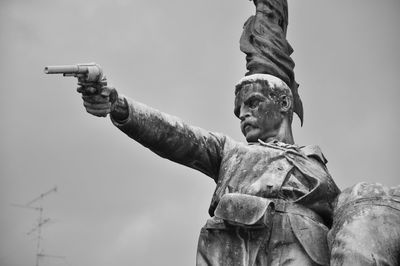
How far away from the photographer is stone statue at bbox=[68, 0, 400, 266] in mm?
18250

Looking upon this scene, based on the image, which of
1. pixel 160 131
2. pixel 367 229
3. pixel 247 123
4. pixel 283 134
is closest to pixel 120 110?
pixel 160 131

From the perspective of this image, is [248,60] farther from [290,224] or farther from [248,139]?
[290,224]

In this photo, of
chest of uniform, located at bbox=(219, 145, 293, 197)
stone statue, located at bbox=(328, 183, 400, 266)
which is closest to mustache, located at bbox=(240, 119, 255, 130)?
chest of uniform, located at bbox=(219, 145, 293, 197)

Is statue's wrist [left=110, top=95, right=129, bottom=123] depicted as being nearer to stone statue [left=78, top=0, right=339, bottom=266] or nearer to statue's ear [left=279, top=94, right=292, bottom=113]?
stone statue [left=78, top=0, right=339, bottom=266]

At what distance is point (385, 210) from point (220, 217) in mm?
2130

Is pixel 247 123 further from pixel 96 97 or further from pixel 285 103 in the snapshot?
pixel 96 97

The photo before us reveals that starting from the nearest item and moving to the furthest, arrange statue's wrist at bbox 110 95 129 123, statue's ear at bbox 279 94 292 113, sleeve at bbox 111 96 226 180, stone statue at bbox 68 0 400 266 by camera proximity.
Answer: stone statue at bbox 68 0 400 266, statue's wrist at bbox 110 95 129 123, sleeve at bbox 111 96 226 180, statue's ear at bbox 279 94 292 113

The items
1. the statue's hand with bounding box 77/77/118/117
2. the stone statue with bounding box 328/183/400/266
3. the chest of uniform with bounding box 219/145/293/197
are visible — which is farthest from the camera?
the chest of uniform with bounding box 219/145/293/197

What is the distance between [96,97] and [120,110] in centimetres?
75

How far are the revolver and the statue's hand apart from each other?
0.09 m

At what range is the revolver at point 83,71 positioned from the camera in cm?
1752

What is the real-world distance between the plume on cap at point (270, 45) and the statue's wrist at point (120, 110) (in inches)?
90.8

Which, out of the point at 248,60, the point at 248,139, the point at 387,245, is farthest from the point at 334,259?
the point at 248,60

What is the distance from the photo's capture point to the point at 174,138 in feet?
63.8
